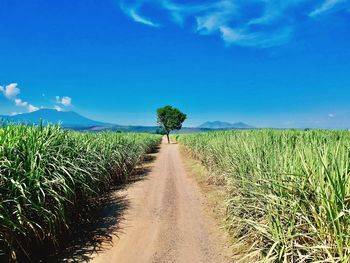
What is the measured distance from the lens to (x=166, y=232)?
5.93m

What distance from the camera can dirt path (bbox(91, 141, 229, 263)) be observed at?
485 centimetres

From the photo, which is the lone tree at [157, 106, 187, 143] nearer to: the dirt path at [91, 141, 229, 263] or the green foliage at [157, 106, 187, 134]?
the green foliage at [157, 106, 187, 134]

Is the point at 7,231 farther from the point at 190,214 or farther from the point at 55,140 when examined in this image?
the point at 190,214

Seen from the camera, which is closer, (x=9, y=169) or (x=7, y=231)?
(x=7, y=231)

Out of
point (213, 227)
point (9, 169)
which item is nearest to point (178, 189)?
point (213, 227)

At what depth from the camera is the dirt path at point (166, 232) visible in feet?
15.9

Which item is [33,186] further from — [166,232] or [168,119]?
[168,119]

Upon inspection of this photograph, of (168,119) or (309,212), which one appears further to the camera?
(168,119)

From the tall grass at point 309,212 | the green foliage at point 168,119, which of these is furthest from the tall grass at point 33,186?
the green foliage at point 168,119

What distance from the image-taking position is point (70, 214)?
19.1 ft

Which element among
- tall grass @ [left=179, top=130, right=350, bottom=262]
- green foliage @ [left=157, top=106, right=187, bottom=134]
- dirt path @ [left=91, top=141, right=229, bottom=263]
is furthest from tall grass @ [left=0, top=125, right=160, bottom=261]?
green foliage @ [left=157, top=106, right=187, bottom=134]

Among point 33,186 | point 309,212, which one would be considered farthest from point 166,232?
point 309,212

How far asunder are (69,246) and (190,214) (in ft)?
10.0

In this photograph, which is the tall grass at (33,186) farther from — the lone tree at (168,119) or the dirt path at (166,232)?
the lone tree at (168,119)
